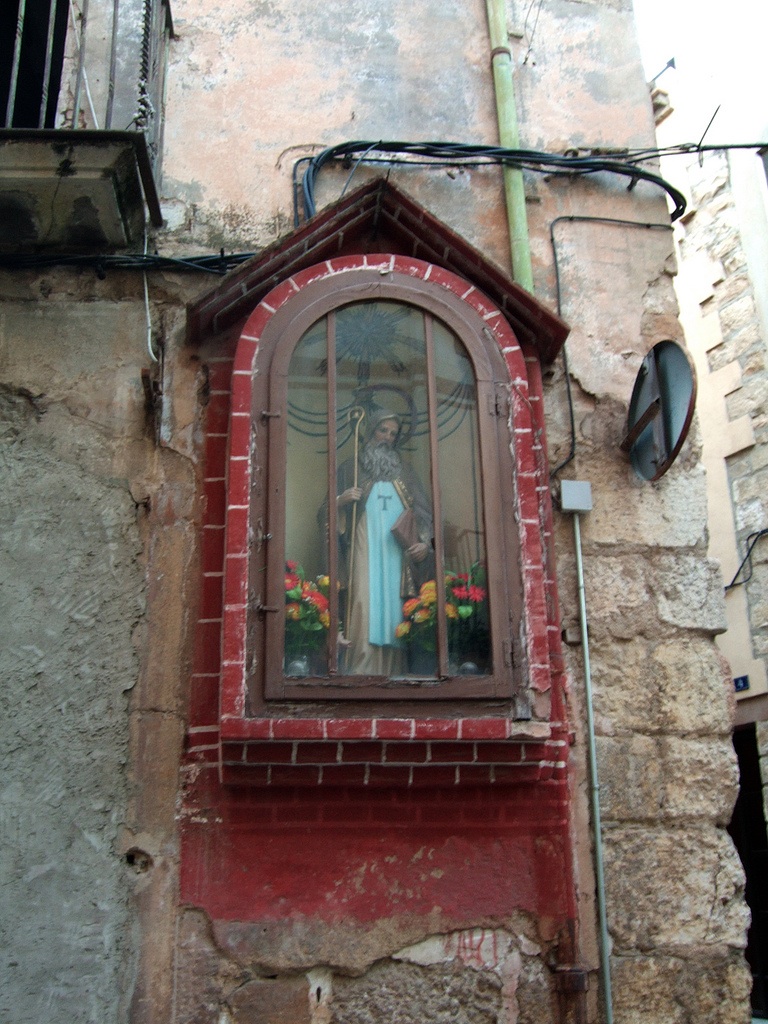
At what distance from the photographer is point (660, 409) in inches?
171

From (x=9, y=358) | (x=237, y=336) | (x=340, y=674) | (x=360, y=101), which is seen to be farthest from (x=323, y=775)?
(x=360, y=101)

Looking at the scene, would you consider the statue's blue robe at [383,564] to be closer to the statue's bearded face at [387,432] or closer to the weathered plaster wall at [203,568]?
the statue's bearded face at [387,432]

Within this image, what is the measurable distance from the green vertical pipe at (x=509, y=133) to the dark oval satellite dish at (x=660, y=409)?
60 centimetres

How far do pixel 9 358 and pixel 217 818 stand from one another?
1.96 meters

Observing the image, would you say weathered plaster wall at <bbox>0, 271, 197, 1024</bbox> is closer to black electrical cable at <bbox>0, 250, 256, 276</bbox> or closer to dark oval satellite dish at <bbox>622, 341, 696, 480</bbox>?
black electrical cable at <bbox>0, 250, 256, 276</bbox>

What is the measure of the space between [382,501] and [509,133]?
Result: 1992mm

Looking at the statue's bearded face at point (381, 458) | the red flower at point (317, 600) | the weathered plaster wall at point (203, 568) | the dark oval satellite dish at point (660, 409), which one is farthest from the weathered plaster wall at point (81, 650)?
the dark oval satellite dish at point (660, 409)

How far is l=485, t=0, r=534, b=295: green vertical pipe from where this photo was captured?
475 centimetres

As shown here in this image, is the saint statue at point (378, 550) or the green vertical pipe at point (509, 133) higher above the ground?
the green vertical pipe at point (509, 133)

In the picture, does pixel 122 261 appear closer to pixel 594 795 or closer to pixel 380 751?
pixel 380 751

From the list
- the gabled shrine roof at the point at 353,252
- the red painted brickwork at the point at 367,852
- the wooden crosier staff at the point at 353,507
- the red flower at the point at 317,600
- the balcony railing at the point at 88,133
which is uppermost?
the balcony railing at the point at 88,133

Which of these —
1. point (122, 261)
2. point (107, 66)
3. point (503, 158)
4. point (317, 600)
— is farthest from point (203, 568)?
point (107, 66)

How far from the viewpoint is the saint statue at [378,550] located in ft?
12.7

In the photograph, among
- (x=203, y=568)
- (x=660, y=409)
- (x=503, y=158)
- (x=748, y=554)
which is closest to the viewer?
(x=203, y=568)
